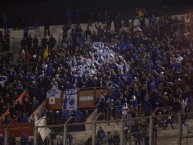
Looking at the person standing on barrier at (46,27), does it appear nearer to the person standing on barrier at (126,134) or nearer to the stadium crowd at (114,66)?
the stadium crowd at (114,66)

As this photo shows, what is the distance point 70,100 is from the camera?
1224 inches

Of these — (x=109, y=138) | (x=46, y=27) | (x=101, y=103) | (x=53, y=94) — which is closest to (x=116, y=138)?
(x=109, y=138)

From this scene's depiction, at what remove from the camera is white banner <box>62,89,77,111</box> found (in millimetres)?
30828

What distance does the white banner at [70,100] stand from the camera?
101 feet

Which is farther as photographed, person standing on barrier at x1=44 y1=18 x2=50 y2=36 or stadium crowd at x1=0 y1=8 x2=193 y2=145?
person standing on barrier at x1=44 y1=18 x2=50 y2=36

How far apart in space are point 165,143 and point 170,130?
50 centimetres

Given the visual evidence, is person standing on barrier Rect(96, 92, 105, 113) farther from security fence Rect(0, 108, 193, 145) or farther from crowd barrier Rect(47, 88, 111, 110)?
security fence Rect(0, 108, 193, 145)

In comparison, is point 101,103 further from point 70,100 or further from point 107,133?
point 107,133

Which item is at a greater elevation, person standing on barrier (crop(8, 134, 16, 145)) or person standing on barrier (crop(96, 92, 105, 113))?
person standing on barrier (crop(96, 92, 105, 113))

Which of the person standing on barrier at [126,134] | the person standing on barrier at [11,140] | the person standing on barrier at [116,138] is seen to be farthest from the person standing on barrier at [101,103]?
the person standing on barrier at [11,140]

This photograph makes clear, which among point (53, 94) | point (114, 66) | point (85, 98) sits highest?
point (114, 66)

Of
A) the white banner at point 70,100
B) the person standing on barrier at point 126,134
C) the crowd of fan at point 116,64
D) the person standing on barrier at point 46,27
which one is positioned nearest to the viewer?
the person standing on barrier at point 126,134

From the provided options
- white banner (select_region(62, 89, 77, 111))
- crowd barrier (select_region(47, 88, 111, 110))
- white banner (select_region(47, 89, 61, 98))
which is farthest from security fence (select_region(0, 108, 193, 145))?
white banner (select_region(47, 89, 61, 98))

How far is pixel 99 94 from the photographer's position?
31.4m
